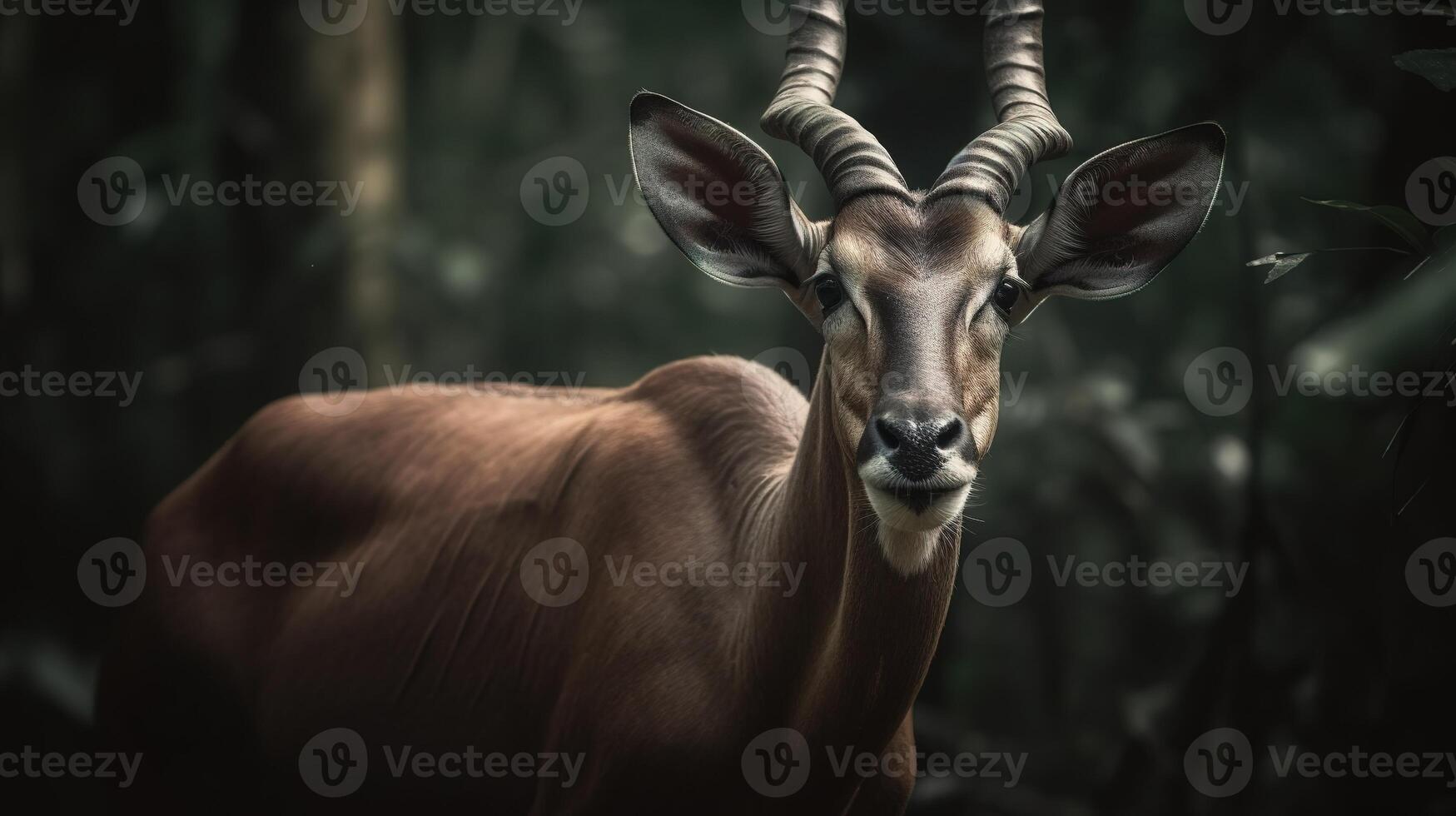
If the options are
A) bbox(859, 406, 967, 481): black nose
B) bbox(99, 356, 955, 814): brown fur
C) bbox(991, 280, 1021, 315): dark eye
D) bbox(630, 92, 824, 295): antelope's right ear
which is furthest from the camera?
bbox(630, 92, 824, 295): antelope's right ear

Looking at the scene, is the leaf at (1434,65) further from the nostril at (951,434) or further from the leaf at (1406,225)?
the nostril at (951,434)

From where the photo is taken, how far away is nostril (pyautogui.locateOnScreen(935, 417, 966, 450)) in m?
3.67

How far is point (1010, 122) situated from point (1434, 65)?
4.31 feet

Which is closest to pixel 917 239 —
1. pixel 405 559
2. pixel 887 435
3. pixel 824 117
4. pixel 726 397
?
pixel 824 117

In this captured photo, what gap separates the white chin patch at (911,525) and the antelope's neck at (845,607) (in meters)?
0.04

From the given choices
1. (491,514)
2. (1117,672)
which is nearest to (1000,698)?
(1117,672)

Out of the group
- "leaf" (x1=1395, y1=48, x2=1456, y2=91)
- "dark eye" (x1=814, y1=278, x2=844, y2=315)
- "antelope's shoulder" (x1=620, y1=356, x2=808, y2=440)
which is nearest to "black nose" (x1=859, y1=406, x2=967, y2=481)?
"dark eye" (x1=814, y1=278, x2=844, y2=315)

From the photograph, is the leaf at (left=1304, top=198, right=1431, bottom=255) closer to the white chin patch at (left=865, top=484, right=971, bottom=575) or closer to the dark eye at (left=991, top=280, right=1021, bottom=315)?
the dark eye at (left=991, top=280, right=1021, bottom=315)

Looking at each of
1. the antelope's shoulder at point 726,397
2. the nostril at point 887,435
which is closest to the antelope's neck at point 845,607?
the nostril at point 887,435

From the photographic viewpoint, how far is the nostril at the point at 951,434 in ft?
12.0

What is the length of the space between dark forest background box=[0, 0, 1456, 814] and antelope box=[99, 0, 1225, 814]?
86 centimetres

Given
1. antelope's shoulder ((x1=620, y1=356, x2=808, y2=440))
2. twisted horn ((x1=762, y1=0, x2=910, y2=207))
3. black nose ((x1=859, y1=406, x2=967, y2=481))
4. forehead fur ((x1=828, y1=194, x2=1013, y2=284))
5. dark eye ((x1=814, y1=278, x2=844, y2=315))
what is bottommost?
antelope's shoulder ((x1=620, y1=356, x2=808, y2=440))

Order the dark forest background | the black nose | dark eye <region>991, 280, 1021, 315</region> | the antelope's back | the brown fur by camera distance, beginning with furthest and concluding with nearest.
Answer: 1. the dark forest background
2. the antelope's back
3. the brown fur
4. dark eye <region>991, 280, 1021, 315</region>
5. the black nose

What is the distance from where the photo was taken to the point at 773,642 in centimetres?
443
